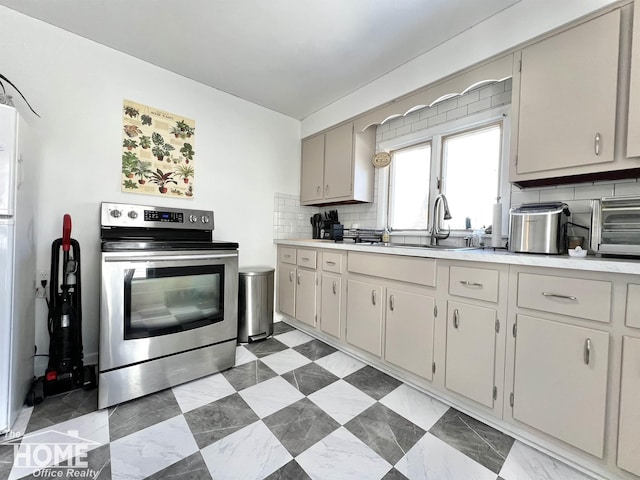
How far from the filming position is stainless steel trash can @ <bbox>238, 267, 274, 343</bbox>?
2576mm

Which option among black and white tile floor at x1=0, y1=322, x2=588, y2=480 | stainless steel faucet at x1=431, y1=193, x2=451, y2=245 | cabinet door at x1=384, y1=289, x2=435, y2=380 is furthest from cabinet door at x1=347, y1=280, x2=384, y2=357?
stainless steel faucet at x1=431, y1=193, x2=451, y2=245

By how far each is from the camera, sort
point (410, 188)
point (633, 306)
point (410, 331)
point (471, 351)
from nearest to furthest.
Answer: point (633, 306), point (471, 351), point (410, 331), point (410, 188)

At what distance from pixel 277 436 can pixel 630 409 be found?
61.7 inches

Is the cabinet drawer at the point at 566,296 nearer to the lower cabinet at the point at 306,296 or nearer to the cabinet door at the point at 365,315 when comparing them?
the cabinet door at the point at 365,315

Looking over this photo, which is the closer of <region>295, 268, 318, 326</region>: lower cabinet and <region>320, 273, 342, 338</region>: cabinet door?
<region>320, 273, 342, 338</region>: cabinet door

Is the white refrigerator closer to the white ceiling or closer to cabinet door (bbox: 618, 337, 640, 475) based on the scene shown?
the white ceiling

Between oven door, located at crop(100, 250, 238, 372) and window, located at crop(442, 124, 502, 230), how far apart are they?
6.37 ft

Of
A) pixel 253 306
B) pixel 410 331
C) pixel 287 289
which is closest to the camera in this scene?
pixel 410 331

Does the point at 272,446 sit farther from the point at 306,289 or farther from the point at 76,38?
the point at 76,38

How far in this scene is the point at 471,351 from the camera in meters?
1.58

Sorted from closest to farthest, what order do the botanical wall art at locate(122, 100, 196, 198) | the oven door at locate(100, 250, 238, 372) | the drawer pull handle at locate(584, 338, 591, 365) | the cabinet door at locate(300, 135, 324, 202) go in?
the drawer pull handle at locate(584, 338, 591, 365)
the oven door at locate(100, 250, 238, 372)
the botanical wall art at locate(122, 100, 196, 198)
the cabinet door at locate(300, 135, 324, 202)

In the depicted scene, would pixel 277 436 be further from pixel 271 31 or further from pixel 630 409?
pixel 271 31

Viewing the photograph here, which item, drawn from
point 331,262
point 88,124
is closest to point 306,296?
point 331,262

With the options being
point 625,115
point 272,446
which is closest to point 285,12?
point 625,115
